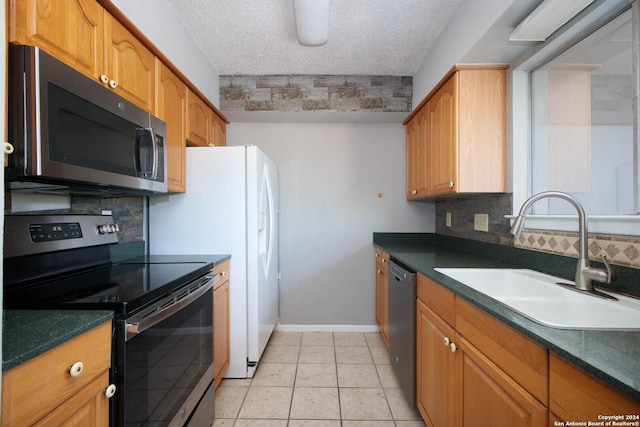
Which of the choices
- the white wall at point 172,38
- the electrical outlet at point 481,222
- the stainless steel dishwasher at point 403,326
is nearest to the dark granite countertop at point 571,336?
the stainless steel dishwasher at point 403,326

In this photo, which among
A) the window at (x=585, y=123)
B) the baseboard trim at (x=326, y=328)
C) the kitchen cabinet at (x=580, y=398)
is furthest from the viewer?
the baseboard trim at (x=326, y=328)

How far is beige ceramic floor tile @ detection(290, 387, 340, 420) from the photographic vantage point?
5.39 ft

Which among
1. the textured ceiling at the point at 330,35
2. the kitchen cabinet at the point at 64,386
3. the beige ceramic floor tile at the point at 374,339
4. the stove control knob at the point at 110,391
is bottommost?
the beige ceramic floor tile at the point at 374,339

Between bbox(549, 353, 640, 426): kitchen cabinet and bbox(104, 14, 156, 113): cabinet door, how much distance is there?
1.91m

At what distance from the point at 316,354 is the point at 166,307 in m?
1.60

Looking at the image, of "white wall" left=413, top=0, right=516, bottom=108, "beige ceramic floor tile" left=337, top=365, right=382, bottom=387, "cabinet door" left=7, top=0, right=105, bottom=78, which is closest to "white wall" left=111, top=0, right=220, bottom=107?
"cabinet door" left=7, top=0, right=105, bottom=78

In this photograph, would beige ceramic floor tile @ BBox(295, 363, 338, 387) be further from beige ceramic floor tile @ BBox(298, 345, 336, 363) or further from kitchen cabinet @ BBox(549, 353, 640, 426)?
kitchen cabinet @ BBox(549, 353, 640, 426)

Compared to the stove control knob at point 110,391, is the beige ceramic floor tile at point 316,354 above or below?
below

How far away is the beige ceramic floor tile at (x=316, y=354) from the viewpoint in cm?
226

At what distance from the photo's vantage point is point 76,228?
4.60 ft

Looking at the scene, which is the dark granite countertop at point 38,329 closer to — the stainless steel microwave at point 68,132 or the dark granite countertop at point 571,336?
the stainless steel microwave at point 68,132

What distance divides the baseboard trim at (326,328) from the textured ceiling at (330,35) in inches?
97.9

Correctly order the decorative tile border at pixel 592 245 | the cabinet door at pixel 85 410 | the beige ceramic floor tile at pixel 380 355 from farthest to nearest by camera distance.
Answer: the beige ceramic floor tile at pixel 380 355, the decorative tile border at pixel 592 245, the cabinet door at pixel 85 410

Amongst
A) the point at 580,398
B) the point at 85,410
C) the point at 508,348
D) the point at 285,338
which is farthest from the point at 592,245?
the point at 285,338
